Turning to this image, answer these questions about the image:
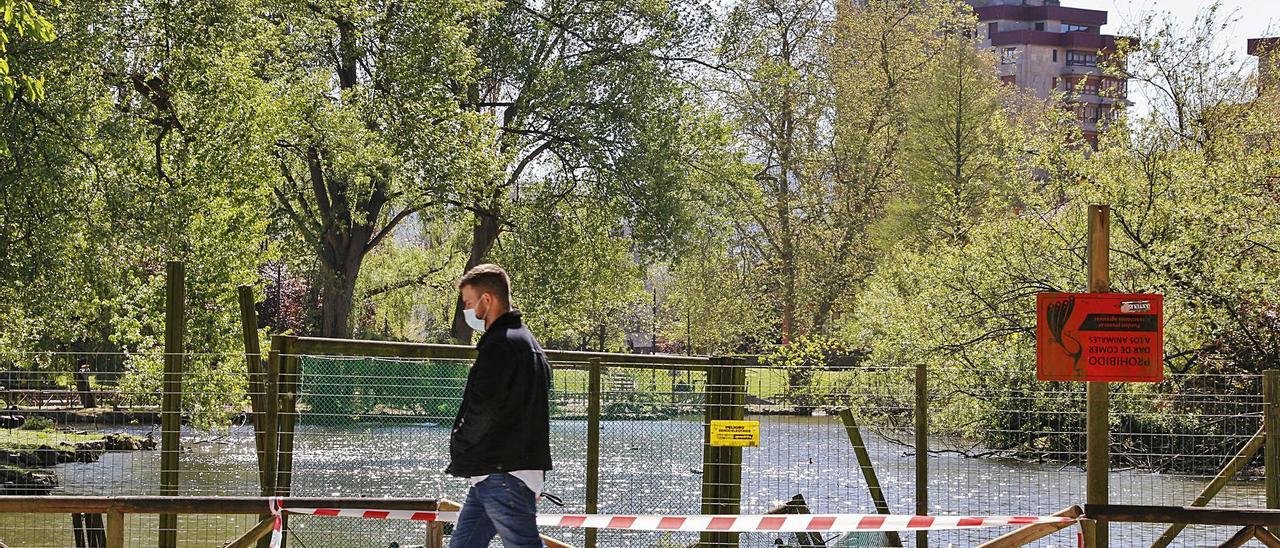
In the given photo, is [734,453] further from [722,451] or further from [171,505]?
[171,505]

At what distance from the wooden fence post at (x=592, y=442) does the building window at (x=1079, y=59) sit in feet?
410

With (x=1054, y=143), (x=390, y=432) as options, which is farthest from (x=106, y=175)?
(x=1054, y=143)

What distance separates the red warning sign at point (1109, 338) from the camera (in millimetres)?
8438

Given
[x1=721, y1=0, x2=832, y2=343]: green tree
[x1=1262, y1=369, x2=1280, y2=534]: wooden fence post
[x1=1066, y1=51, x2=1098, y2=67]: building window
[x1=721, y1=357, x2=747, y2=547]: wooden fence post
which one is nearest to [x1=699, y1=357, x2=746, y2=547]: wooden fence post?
[x1=721, y1=357, x2=747, y2=547]: wooden fence post

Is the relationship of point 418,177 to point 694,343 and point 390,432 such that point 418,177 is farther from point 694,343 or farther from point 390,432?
point 694,343

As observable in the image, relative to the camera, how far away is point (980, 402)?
13.5 meters

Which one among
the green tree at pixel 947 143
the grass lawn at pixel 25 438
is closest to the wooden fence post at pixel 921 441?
the grass lawn at pixel 25 438

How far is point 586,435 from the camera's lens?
10312mm

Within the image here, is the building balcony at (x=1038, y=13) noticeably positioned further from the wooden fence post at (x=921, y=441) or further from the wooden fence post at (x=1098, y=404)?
the wooden fence post at (x=1098, y=404)

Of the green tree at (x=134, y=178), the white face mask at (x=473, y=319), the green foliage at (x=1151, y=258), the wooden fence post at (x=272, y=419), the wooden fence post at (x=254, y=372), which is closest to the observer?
the white face mask at (x=473, y=319)

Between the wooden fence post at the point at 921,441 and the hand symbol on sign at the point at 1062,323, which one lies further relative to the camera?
the wooden fence post at the point at 921,441

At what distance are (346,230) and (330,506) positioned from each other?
23.1 meters

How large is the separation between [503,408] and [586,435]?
3.54 m

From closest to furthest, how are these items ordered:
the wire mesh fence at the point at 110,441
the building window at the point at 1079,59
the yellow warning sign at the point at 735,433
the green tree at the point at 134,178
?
the yellow warning sign at the point at 735,433, the wire mesh fence at the point at 110,441, the green tree at the point at 134,178, the building window at the point at 1079,59
